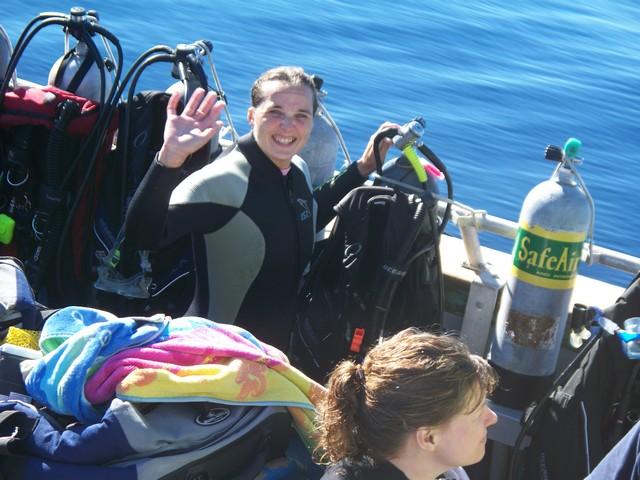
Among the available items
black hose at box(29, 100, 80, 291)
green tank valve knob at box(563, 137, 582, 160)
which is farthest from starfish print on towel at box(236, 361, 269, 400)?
black hose at box(29, 100, 80, 291)

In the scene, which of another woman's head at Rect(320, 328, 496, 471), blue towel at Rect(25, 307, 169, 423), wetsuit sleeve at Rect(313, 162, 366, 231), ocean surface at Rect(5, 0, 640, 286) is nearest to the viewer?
another woman's head at Rect(320, 328, 496, 471)

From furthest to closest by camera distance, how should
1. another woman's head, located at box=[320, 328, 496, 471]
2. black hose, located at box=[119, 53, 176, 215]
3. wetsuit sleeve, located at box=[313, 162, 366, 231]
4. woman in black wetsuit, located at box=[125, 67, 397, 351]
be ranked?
black hose, located at box=[119, 53, 176, 215]
wetsuit sleeve, located at box=[313, 162, 366, 231]
woman in black wetsuit, located at box=[125, 67, 397, 351]
another woman's head, located at box=[320, 328, 496, 471]

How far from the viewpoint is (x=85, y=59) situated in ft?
10.7

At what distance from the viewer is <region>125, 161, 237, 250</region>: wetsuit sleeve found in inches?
92.9

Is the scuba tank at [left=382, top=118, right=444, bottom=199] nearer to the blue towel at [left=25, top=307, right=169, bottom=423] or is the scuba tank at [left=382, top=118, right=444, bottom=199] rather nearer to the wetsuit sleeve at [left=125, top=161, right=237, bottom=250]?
the wetsuit sleeve at [left=125, top=161, right=237, bottom=250]

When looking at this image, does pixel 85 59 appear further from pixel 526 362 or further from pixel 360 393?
pixel 360 393

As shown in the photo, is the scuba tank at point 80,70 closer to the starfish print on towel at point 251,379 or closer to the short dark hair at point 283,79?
the short dark hair at point 283,79

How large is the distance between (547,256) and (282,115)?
2.56 ft

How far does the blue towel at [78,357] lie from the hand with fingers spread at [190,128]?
53 centimetres

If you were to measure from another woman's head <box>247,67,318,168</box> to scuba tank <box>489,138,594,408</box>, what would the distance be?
Answer: 0.63 m

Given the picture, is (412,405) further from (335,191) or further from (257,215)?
(335,191)

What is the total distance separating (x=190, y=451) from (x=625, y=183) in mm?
5287

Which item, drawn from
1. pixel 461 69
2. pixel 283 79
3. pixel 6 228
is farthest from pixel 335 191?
pixel 461 69

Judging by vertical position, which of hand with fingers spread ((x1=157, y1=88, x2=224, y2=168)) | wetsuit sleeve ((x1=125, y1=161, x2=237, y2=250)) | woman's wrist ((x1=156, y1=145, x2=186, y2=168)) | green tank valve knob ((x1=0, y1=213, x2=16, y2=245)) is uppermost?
hand with fingers spread ((x1=157, y1=88, x2=224, y2=168))
